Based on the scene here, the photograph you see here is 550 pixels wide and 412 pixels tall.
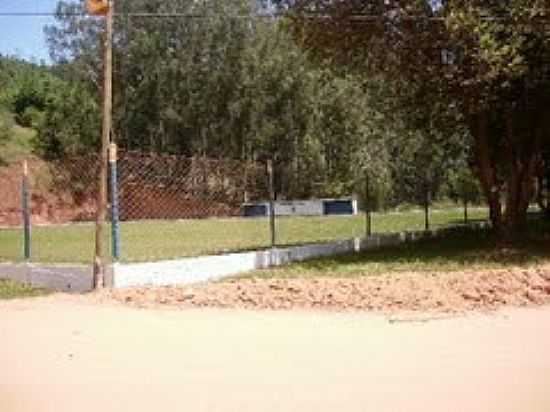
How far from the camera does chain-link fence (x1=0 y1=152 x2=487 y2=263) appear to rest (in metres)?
22.0

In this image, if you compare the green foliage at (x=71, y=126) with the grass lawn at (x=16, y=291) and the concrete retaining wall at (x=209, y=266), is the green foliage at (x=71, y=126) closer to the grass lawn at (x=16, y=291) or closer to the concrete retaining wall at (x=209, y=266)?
the concrete retaining wall at (x=209, y=266)

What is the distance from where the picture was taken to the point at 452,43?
19844mm

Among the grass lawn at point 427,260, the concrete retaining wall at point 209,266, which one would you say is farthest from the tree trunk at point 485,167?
the concrete retaining wall at point 209,266

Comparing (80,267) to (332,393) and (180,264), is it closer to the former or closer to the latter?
(180,264)

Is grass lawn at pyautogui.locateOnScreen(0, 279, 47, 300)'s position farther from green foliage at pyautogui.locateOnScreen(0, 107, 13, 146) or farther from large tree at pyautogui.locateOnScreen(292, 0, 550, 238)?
green foliage at pyautogui.locateOnScreen(0, 107, 13, 146)

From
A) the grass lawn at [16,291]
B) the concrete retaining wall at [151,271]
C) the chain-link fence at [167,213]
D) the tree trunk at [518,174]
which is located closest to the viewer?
the grass lawn at [16,291]

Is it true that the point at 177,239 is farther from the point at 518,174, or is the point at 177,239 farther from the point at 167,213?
the point at 518,174

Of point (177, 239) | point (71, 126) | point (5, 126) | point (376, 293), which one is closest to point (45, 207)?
point (71, 126)

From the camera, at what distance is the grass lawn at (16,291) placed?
584 inches

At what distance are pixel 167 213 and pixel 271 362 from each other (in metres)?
22.9

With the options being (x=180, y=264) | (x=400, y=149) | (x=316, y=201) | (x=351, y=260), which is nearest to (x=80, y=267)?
(x=180, y=264)

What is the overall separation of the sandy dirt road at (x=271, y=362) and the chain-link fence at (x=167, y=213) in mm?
3973

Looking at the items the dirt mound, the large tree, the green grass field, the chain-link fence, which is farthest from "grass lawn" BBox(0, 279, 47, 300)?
the large tree

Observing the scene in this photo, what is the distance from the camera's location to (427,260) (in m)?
18.9
